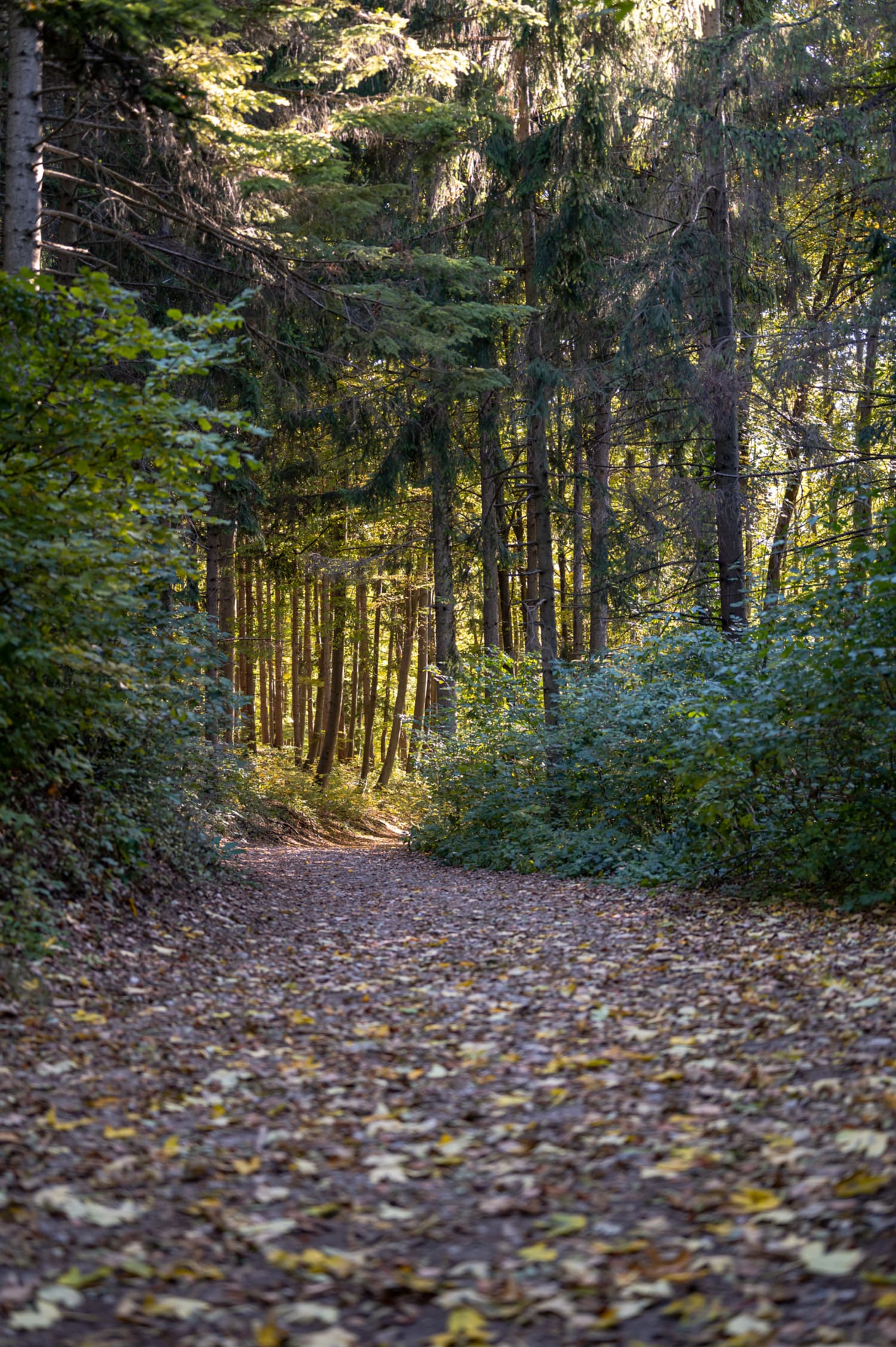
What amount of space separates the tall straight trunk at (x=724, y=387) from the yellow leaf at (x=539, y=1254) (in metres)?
10.2

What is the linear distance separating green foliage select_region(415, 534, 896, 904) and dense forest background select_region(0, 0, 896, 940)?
0.13 ft

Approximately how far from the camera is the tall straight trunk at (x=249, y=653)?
22875 millimetres

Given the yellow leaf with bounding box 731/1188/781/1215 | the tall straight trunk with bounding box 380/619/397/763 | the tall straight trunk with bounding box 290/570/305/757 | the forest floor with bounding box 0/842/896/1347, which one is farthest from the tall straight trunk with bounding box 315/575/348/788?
the yellow leaf with bounding box 731/1188/781/1215

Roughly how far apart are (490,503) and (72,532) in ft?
42.3

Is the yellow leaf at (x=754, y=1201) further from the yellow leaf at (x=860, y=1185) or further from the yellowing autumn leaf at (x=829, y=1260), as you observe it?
the yellowing autumn leaf at (x=829, y=1260)

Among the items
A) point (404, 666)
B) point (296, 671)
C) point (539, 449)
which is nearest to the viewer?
point (539, 449)

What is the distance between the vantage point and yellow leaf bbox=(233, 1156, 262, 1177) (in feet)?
11.9

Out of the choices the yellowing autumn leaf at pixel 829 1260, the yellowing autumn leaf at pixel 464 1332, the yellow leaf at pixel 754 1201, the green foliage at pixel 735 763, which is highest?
the green foliage at pixel 735 763

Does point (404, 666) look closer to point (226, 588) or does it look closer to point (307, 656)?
point (307, 656)

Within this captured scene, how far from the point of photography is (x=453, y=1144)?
12.5ft

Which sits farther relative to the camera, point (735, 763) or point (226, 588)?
point (226, 588)

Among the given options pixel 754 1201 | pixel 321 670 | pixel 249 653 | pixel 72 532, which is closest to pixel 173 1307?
pixel 754 1201

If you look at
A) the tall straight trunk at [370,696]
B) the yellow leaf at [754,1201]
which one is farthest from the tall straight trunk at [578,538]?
the yellow leaf at [754,1201]

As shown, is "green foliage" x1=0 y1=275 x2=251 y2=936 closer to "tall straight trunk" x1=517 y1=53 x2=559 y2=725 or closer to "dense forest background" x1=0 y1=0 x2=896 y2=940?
"dense forest background" x1=0 y1=0 x2=896 y2=940
